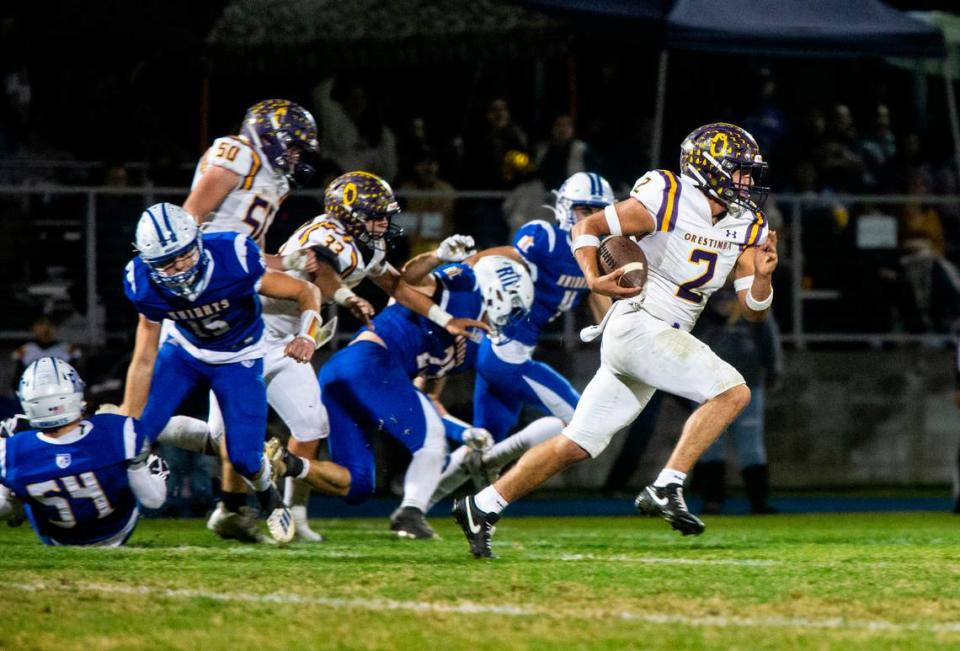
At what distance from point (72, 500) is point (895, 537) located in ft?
14.0

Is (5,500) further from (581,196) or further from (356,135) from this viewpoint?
(356,135)

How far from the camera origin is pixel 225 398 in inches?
312

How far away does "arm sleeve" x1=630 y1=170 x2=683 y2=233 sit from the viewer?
7191 millimetres

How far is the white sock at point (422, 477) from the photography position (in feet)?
29.0

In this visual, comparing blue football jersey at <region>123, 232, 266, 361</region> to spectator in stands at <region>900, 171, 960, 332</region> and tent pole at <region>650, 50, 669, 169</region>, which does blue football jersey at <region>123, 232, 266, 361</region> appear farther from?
spectator in stands at <region>900, 171, 960, 332</region>

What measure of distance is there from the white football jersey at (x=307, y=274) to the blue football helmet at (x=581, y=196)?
4.10ft

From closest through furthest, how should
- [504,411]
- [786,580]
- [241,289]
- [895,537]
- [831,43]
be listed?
[786,580], [241,289], [895,537], [504,411], [831,43]

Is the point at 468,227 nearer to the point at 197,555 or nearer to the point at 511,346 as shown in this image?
the point at 511,346

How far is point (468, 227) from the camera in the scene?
12.5 m

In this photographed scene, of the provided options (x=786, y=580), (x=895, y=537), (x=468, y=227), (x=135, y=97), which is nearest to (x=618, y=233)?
(x=786, y=580)

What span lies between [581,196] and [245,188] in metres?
1.89

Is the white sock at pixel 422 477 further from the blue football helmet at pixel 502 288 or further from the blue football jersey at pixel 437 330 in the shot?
the blue football helmet at pixel 502 288

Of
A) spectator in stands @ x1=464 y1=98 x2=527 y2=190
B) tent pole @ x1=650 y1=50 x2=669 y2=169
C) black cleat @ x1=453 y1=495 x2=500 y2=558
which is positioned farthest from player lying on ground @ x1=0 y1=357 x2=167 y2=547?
tent pole @ x1=650 y1=50 x2=669 y2=169

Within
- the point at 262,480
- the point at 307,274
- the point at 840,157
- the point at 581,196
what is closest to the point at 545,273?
the point at 581,196
